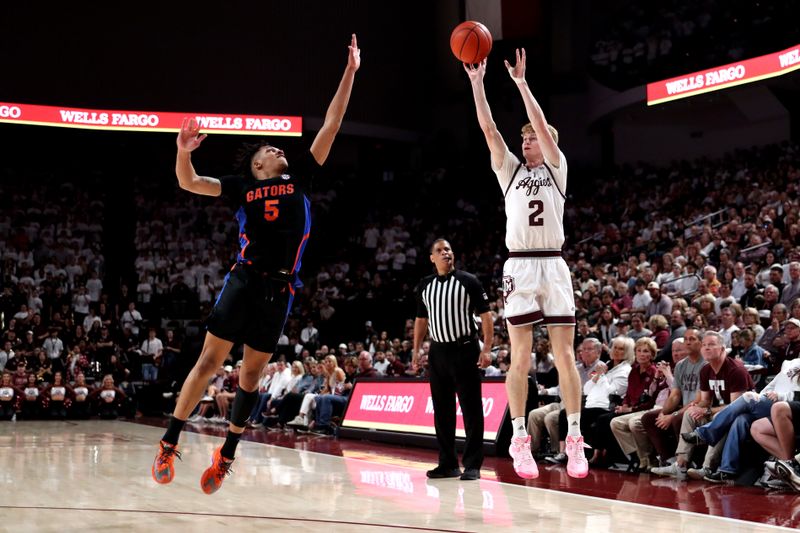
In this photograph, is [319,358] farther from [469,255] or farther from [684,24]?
[684,24]

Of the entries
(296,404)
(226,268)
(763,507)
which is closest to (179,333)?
(226,268)

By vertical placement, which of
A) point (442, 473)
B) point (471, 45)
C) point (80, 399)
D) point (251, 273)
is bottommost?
point (442, 473)

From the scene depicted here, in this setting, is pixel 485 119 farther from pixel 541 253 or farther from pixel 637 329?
pixel 637 329

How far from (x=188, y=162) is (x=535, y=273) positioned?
85.5 inches

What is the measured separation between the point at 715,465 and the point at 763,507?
152 centimetres

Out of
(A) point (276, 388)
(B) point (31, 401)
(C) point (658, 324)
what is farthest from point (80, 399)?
(C) point (658, 324)

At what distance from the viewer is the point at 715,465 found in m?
6.94

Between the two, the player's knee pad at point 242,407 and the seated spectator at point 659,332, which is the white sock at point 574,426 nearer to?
the player's knee pad at point 242,407

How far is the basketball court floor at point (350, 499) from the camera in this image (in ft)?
15.4

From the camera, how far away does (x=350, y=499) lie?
18.6 feet

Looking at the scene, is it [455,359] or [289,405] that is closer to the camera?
[455,359]

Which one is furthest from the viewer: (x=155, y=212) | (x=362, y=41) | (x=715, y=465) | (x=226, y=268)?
(x=362, y=41)

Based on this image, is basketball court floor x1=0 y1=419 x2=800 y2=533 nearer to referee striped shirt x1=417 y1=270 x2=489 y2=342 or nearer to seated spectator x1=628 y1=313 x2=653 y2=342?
referee striped shirt x1=417 y1=270 x2=489 y2=342

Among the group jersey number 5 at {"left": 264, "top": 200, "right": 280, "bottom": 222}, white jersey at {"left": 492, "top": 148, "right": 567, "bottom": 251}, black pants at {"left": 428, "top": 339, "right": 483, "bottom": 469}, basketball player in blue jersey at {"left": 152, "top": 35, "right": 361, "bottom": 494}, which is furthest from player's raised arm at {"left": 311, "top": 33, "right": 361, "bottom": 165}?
black pants at {"left": 428, "top": 339, "right": 483, "bottom": 469}
